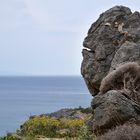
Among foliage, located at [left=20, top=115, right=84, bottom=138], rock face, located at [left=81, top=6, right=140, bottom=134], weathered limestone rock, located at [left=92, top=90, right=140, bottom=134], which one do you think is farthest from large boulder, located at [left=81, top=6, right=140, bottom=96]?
weathered limestone rock, located at [left=92, top=90, right=140, bottom=134]

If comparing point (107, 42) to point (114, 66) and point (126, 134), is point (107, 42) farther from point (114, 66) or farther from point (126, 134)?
point (126, 134)

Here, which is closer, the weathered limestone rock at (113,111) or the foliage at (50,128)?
the weathered limestone rock at (113,111)

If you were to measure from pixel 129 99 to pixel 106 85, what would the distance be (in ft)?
5.16

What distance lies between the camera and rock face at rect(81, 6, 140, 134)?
1642 cm

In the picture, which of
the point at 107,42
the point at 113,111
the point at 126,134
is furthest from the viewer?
the point at 107,42

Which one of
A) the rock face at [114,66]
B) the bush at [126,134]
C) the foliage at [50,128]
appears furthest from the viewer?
the foliage at [50,128]

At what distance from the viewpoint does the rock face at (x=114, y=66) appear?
646 inches

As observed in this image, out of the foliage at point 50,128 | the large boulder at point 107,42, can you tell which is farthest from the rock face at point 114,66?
the foliage at point 50,128

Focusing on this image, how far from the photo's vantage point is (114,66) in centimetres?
1903

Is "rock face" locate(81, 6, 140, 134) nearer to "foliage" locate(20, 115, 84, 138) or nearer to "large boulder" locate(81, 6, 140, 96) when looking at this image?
"large boulder" locate(81, 6, 140, 96)

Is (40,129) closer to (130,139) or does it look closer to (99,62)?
(99,62)

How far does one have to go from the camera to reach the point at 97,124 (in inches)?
653

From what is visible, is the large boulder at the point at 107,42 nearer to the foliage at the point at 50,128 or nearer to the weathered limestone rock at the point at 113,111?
the foliage at the point at 50,128

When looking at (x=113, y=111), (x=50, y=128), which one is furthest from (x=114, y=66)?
(x=50, y=128)
